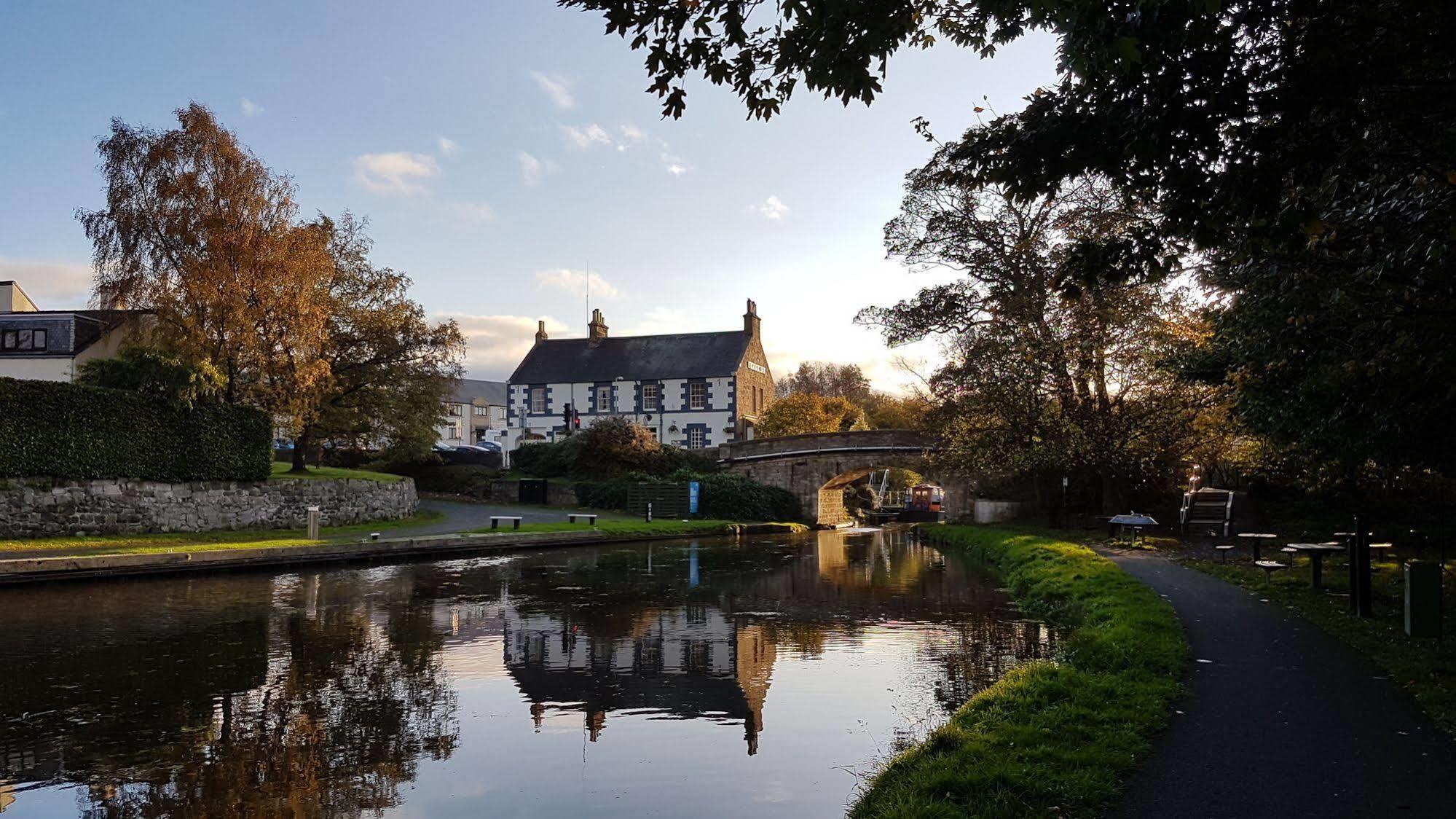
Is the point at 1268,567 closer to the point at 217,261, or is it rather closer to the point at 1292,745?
the point at 1292,745

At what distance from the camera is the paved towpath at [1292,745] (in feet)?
15.4

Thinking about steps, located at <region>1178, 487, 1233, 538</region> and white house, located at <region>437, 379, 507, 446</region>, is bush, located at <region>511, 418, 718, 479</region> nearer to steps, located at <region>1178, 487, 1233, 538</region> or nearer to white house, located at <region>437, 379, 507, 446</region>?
steps, located at <region>1178, 487, 1233, 538</region>

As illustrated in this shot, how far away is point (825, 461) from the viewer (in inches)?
1672

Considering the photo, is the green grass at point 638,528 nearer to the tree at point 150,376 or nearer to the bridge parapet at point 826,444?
the tree at point 150,376

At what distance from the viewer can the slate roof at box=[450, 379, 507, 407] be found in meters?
84.0

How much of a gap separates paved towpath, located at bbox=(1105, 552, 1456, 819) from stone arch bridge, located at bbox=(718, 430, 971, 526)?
102ft

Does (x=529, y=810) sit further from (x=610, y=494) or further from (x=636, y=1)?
(x=610, y=494)

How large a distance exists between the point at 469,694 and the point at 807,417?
1888 inches

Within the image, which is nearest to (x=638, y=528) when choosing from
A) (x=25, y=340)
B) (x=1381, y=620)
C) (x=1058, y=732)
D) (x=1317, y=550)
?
Result: (x=1317, y=550)

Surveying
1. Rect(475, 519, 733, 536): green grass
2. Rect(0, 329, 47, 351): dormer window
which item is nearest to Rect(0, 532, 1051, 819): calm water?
Rect(475, 519, 733, 536): green grass

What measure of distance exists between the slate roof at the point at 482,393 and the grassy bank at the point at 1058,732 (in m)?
76.8

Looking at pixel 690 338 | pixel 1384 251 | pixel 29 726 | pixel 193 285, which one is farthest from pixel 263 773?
pixel 690 338

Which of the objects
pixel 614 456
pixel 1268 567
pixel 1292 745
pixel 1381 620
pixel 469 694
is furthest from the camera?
pixel 614 456

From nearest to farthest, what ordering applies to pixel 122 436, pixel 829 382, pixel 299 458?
pixel 122 436 < pixel 299 458 < pixel 829 382
